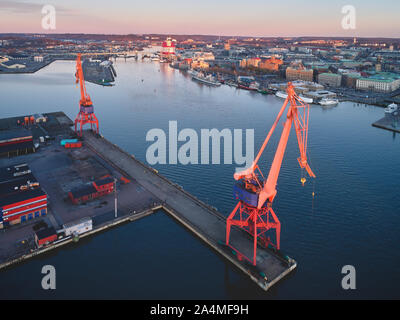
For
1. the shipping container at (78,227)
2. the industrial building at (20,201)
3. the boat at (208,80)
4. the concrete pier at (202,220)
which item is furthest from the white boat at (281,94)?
the shipping container at (78,227)

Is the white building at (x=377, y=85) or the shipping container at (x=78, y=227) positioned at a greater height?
the white building at (x=377, y=85)

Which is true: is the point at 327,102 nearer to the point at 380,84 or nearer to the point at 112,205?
the point at 380,84

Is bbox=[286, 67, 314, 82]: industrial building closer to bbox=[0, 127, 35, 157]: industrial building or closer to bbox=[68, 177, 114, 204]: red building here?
bbox=[0, 127, 35, 157]: industrial building

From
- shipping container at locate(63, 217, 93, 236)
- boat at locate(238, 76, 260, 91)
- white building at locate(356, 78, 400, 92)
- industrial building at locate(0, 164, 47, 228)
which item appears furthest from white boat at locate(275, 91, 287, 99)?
shipping container at locate(63, 217, 93, 236)

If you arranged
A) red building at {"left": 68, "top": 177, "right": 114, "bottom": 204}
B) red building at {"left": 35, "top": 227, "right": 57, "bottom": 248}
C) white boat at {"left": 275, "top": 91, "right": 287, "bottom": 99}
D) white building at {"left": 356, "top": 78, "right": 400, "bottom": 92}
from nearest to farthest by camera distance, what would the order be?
red building at {"left": 35, "top": 227, "right": 57, "bottom": 248} → red building at {"left": 68, "top": 177, "right": 114, "bottom": 204} → white boat at {"left": 275, "top": 91, "right": 287, "bottom": 99} → white building at {"left": 356, "top": 78, "right": 400, "bottom": 92}

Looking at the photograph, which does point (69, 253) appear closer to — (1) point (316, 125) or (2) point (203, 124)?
(2) point (203, 124)

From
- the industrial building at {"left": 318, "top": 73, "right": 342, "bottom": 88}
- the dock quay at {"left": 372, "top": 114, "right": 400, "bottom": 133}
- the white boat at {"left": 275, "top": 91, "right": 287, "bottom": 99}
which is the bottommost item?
the dock quay at {"left": 372, "top": 114, "right": 400, "bottom": 133}

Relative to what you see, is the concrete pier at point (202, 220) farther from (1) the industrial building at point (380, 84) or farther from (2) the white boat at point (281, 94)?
(1) the industrial building at point (380, 84)
